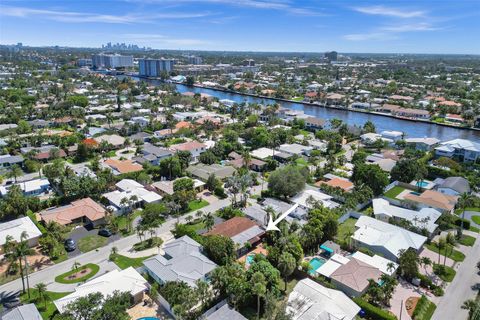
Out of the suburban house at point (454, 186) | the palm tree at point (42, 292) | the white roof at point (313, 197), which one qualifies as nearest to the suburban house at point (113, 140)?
the white roof at point (313, 197)

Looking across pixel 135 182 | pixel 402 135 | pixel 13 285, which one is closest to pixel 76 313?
pixel 13 285

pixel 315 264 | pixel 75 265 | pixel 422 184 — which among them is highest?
pixel 422 184

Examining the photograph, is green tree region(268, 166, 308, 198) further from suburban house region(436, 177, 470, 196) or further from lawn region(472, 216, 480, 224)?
lawn region(472, 216, 480, 224)

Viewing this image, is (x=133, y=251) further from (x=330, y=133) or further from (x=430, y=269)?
(x=330, y=133)

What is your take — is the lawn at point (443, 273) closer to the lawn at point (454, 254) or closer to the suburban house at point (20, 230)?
the lawn at point (454, 254)

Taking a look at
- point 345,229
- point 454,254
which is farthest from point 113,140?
point 454,254

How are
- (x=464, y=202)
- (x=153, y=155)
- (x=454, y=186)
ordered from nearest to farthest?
(x=464, y=202) < (x=454, y=186) < (x=153, y=155)

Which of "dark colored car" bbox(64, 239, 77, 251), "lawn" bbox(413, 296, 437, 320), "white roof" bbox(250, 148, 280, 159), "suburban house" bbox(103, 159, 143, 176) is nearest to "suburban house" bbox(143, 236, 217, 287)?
"dark colored car" bbox(64, 239, 77, 251)

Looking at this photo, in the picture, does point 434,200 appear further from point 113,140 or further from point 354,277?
point 113,140
